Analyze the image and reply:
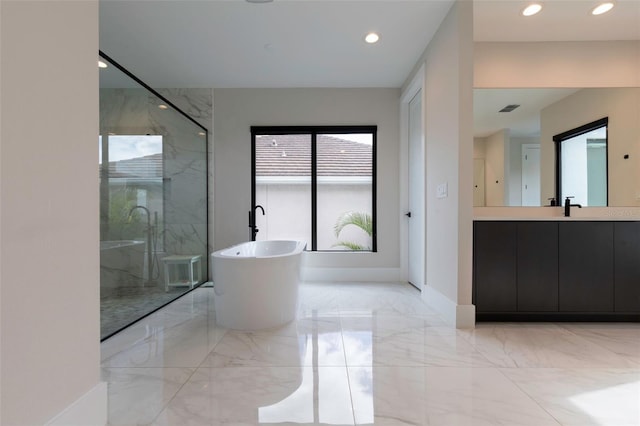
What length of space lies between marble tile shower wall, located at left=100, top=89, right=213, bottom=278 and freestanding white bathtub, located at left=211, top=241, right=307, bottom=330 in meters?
1.30

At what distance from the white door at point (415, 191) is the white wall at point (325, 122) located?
0.21 m

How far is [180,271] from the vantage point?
3.53 metres

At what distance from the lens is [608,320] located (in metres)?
2.50

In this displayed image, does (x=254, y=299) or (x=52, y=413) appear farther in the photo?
(x=254, y=299)

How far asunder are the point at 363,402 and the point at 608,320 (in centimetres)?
242

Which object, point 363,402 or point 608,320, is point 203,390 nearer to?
point 363,402

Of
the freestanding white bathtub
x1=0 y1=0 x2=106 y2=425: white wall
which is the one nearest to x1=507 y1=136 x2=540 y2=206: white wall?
the freestanding white bathtub

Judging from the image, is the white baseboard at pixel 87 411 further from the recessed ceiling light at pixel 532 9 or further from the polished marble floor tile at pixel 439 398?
the recessed ceiling light at pixel 532 9

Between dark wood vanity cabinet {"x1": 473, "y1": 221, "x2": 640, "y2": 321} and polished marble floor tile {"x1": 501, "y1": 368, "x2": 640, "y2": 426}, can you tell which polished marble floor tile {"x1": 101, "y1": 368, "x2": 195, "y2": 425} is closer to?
polished marble floor tile {"x1": 501, "y1": 368, "x2": 640, "y2": 426}

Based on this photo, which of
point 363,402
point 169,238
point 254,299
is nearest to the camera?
point 363,402

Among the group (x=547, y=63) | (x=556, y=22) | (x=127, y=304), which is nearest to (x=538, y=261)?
(x=547, y=63)

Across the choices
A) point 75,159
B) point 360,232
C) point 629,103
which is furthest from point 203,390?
point 629,103

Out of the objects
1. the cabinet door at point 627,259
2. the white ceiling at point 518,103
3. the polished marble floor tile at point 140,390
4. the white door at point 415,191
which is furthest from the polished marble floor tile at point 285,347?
the white ceiling at point 518,103

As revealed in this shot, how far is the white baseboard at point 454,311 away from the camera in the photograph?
2387 mm
